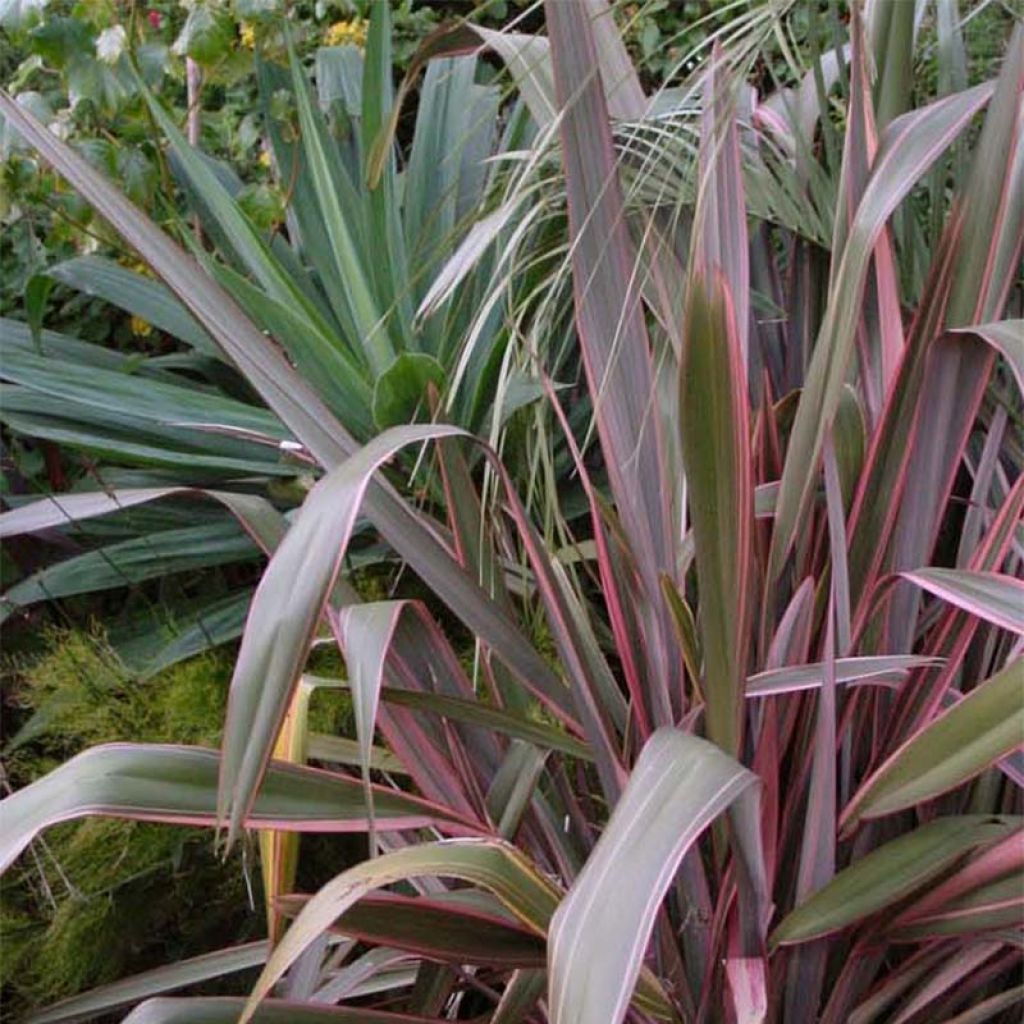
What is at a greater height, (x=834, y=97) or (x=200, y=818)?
(x=834, y=97)

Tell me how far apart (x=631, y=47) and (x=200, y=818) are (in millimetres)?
2185

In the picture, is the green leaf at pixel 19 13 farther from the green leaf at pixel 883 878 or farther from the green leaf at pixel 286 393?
the green leaf at pixel 883 878

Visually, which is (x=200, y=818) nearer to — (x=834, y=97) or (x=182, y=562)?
(x=182, y=562)

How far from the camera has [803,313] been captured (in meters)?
1.57

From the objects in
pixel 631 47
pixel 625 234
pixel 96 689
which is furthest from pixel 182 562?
pixel 631 47

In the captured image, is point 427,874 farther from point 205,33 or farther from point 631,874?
point 205,33

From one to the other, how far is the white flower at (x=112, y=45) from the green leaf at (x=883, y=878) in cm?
141

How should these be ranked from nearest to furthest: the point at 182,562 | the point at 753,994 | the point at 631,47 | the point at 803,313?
the point at 753,994 → the point at 803,313 → the point at 182,562 → the point at 631,47

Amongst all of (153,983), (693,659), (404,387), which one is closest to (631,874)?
(693,659)

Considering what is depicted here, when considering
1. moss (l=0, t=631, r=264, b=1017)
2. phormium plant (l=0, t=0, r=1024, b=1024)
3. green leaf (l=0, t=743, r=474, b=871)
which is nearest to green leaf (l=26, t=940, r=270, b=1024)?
phormium plant (l=0, t=0, r=1024, b=1024)

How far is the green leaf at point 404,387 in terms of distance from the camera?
63.1 inches

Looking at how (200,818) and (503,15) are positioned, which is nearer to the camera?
(200,818)

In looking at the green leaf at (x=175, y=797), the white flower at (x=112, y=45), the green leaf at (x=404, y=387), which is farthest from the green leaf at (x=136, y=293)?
the green leaf at (x=175, y=797)

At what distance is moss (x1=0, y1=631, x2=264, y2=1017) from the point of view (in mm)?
1591
